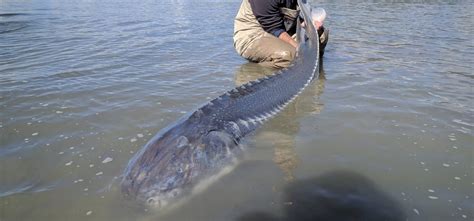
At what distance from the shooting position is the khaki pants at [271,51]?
6.37m

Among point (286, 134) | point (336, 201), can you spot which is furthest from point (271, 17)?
point (336, 201)

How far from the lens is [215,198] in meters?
2.89

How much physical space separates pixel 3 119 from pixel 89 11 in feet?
41.3

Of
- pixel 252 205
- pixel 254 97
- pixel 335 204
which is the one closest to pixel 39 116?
pixel 254 97

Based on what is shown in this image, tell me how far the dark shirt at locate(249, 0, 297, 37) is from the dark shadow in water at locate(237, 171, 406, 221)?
12.4ft

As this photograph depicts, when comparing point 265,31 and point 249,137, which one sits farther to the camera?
point 265,31

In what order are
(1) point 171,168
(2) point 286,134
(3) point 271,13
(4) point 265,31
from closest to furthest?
(1) point 171,168
(2) point 286,134
(3) point 271,13
(4) point 265,31

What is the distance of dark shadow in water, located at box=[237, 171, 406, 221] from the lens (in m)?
2.69

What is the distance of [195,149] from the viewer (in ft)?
9.59

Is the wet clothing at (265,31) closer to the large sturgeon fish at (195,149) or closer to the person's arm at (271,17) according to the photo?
the person's arm at (271,17)

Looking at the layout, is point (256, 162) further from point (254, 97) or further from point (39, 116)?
point (39, 116)

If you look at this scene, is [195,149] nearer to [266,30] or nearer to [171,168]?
[171,168]

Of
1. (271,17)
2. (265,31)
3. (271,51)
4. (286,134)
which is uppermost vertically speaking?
(271,17)

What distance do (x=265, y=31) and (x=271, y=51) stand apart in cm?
43
